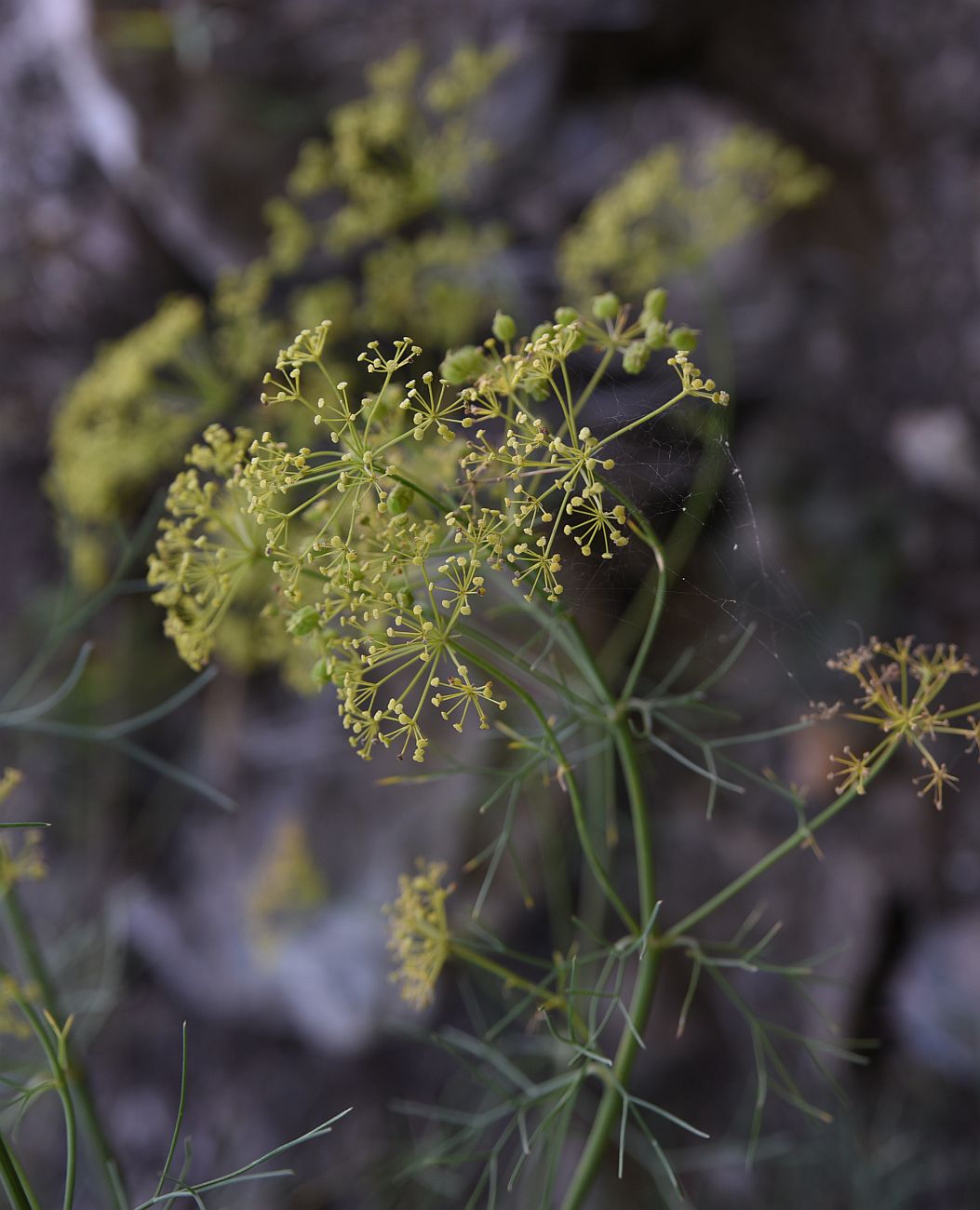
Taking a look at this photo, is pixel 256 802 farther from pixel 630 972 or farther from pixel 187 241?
pixel 187 241

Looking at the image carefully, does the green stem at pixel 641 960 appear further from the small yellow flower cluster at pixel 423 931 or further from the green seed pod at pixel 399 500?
A: the green seed pod at pixel 399 500

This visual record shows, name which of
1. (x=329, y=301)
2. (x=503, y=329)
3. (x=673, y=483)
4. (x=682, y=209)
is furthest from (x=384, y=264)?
(x=673, y=483)

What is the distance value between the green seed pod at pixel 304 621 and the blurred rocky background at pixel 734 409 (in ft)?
4.17

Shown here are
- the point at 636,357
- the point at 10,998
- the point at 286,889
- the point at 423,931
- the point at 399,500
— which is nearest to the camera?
the point at 399,500

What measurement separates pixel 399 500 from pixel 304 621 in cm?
14

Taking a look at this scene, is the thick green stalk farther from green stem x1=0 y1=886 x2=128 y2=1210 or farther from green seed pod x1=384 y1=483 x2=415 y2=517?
green stem x1=0 y1=886 x2=128 y2=1210

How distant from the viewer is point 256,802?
236 cm

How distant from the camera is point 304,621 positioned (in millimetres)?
812

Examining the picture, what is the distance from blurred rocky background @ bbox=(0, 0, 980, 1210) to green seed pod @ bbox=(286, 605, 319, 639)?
1.27m

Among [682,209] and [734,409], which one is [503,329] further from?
[734,409]

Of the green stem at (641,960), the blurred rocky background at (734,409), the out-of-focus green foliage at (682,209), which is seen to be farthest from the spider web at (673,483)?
the blurred rocky background at (734,409)

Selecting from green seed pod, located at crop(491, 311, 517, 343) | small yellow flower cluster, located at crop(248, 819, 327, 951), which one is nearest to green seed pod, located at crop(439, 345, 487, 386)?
green seed pod, located at crop(491, 311, 517, 343)

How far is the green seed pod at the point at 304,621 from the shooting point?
0.81m

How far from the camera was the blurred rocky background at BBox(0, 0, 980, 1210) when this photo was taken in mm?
2078
